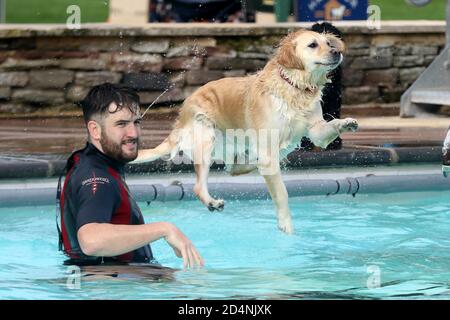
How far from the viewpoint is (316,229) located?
871 centimetres

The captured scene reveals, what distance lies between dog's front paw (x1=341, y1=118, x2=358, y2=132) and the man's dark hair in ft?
6.67

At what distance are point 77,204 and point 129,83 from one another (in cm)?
807

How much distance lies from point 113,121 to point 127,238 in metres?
0.58

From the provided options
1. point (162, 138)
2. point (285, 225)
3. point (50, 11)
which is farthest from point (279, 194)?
point (50, 11)

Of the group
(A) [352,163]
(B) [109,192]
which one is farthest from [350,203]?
(B) [109,192]

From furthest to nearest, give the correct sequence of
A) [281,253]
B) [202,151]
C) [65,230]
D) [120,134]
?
[202,151], [281,253], [65,230], [120,134]

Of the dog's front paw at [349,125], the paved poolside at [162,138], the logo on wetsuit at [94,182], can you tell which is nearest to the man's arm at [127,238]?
the logo on wetsuit at [94,182]

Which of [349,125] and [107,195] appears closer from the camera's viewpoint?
[107,195]

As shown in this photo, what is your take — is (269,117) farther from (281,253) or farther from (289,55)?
(281,253)

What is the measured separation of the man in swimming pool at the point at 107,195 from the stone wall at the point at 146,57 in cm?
762

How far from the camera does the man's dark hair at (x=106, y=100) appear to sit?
5.84 m

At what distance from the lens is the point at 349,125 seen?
7.61 meters

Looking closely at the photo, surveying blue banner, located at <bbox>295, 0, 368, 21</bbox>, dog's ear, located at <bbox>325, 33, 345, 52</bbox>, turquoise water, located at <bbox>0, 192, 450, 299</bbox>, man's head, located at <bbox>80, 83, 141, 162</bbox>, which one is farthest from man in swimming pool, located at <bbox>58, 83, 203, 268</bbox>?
blue banner, located at <bbox>295, 0, 368, 21</bbox>
